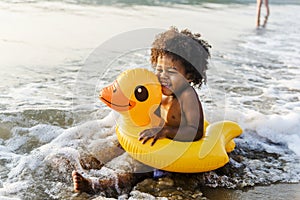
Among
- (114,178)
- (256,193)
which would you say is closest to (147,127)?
(114,178)

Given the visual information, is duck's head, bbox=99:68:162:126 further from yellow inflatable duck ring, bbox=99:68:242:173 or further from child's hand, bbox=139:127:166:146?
child's hand, bbox=139:127:166:146

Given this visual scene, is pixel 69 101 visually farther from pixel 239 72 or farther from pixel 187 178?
pixel 239 72

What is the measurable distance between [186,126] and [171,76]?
0.37 metres

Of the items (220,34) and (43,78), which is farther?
(220,34)

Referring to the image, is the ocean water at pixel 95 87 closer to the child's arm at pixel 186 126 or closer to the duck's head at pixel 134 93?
the child's arm at pixel 186 126

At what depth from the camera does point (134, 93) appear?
9.62ft

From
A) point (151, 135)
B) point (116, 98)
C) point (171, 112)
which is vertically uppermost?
point (116, 98)

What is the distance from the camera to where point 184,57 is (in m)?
3.06

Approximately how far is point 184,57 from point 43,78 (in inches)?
104

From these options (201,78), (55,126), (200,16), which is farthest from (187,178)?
(200,16)

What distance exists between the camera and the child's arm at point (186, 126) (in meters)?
3.01

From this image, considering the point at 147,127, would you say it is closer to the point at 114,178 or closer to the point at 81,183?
the point at 114,178

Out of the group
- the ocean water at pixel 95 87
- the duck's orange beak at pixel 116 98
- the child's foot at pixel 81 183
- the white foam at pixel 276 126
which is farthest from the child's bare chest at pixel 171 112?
the white foam at pixel 276 126

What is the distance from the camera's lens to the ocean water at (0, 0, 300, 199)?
3.18 metres
